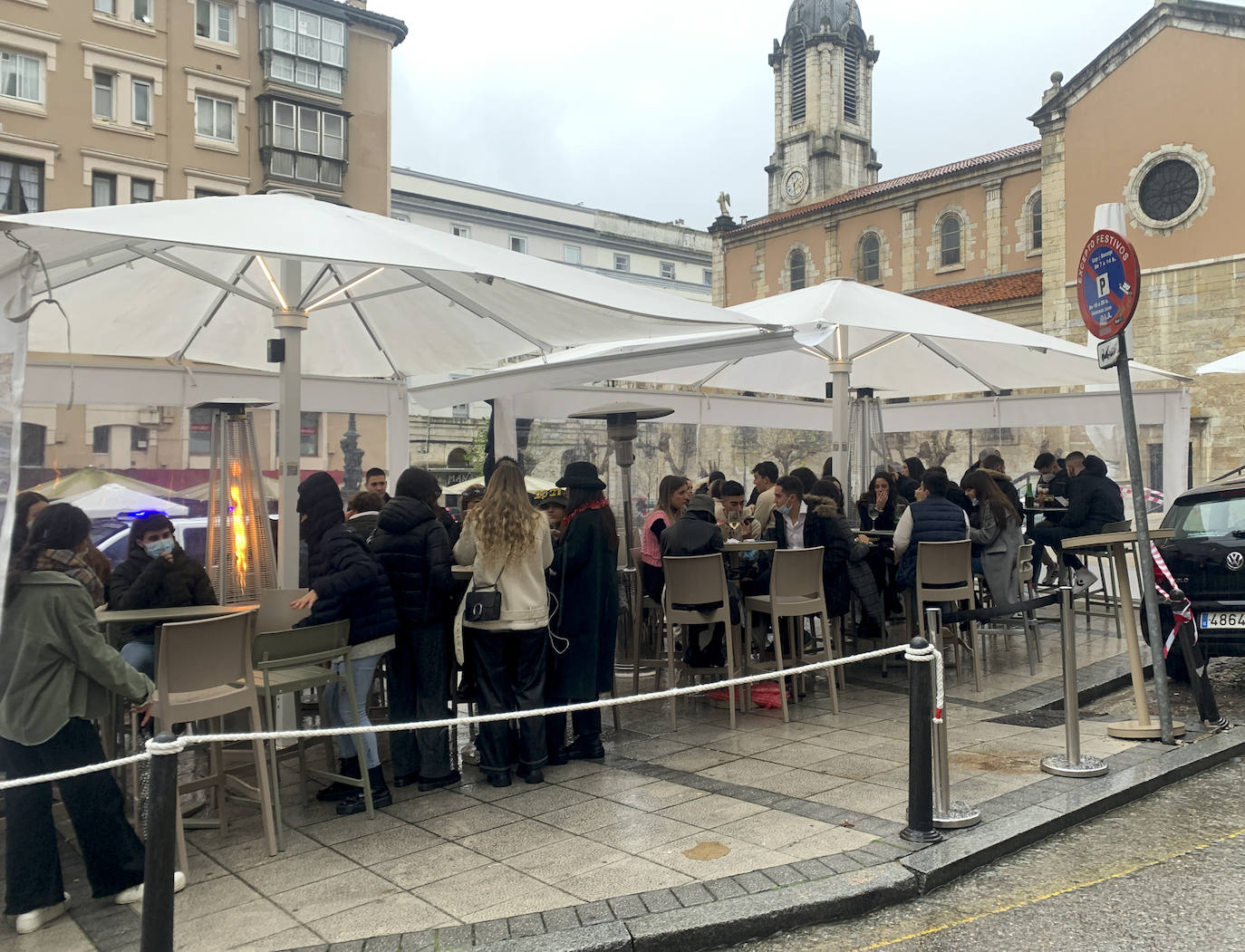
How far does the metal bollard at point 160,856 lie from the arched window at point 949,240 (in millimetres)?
41938

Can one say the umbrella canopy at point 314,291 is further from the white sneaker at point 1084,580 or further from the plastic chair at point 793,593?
the white sneaker at point 1084,580

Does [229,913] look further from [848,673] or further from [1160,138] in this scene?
[1160,138]

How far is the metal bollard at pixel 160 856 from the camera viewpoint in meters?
3.11

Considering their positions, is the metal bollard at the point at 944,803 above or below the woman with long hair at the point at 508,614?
below

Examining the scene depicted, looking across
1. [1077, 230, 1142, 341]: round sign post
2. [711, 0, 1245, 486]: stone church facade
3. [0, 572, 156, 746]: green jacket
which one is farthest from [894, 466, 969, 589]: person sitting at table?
[711, 0, 1245, 486]: stone church facade

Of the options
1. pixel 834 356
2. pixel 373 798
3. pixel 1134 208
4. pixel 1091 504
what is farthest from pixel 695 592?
pixel 1134 208

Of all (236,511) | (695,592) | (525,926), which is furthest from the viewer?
(236,511)

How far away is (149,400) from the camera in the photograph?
9328 mm

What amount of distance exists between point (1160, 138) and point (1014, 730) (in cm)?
2849

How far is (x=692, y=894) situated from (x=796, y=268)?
44.7 metres

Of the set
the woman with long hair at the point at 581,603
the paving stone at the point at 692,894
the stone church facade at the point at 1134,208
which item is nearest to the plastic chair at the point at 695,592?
the woman with long hair at the point at 581,603

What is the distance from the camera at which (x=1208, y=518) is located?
7.62 m

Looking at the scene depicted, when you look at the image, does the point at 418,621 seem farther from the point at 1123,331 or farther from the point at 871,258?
the point at 871,258

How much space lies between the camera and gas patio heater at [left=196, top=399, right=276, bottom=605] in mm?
7199
